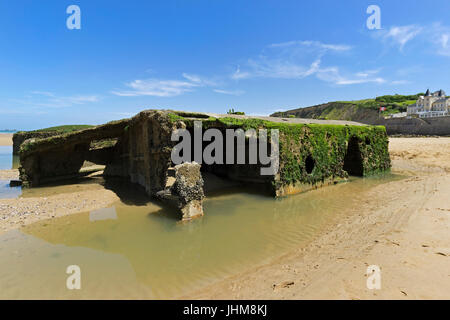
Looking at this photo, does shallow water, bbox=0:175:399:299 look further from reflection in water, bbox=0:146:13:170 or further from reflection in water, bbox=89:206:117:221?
reflection in water, bbox=0:146:13:170

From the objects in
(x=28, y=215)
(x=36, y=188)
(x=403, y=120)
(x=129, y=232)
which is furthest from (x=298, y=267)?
(x=403, y=120)

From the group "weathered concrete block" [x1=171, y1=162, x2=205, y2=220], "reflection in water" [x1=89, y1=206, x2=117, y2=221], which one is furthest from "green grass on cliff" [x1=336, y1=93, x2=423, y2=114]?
"reflection in water" [x1=89, y1=206, x2=117, y2=221]

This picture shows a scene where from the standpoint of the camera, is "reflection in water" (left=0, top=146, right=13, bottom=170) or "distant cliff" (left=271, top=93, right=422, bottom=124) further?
"distant cliff" (left=271, top=93, right=422, bottom=124)

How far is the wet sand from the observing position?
3.83m

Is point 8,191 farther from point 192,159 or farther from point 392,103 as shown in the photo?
point 392,103

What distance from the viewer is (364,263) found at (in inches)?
185

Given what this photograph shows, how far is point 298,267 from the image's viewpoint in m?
4.89

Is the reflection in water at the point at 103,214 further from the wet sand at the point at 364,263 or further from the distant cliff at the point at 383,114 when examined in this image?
the distant cliff at the point at 383,114

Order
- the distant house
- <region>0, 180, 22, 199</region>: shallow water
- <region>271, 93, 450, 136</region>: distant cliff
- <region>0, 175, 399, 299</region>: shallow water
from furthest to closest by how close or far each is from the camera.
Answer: the distant house
<region>271, 93, 450, 136</region>: distant cliff
<region>0, 180, 22, 199</region>: shallow water
<region>0, 175, 399, 299</region>: shallow water

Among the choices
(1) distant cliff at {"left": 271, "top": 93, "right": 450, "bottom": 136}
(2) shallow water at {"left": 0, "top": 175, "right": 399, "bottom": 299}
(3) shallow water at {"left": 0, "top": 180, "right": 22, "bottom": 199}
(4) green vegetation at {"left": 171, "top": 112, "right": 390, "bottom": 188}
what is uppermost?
(1) distant cliff at {"left": 271, "top": 93, "right": 450, "bottom": 136}

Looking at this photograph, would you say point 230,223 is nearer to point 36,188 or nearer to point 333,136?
point 333,136

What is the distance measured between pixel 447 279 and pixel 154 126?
1032 cm

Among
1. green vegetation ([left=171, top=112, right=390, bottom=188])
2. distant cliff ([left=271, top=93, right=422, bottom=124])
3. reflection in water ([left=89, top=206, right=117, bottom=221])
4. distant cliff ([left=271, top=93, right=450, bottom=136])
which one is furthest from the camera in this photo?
distant cliff ([left=271, top=93, right=422, bottom=124])

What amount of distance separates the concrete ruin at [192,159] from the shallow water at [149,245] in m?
1.30
